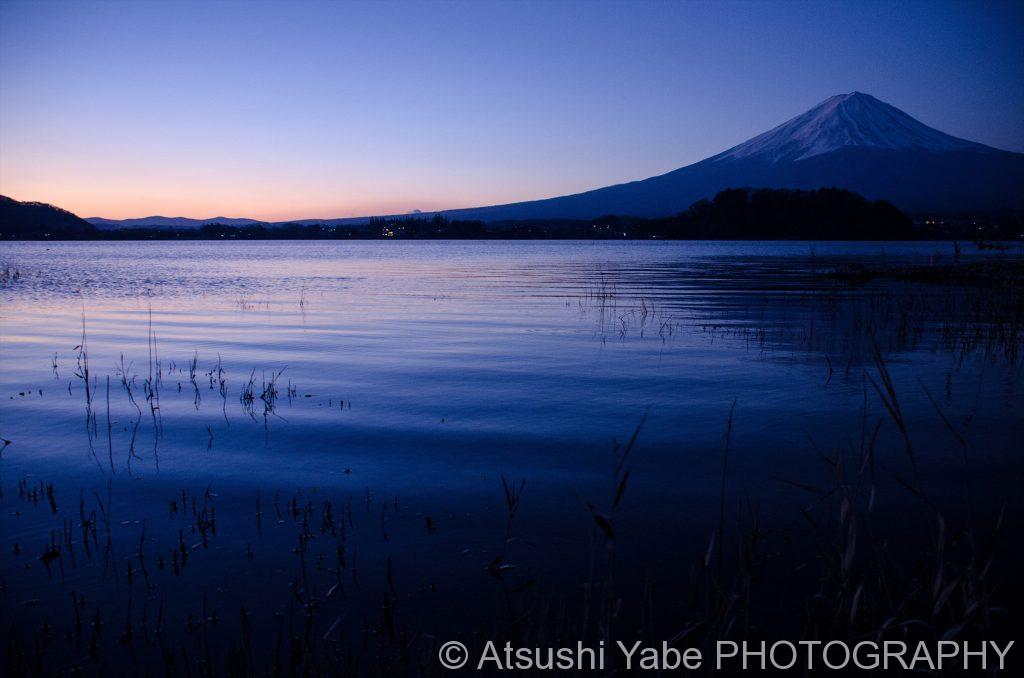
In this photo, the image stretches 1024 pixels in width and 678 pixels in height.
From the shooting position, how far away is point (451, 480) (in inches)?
267

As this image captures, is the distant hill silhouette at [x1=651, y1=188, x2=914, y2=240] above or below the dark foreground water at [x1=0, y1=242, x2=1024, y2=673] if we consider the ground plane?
above

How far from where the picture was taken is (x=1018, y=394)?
398 inches

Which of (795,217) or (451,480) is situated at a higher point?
(795,217)

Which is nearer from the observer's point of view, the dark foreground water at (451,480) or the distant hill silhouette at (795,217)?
the dark foreground water at (451,480)

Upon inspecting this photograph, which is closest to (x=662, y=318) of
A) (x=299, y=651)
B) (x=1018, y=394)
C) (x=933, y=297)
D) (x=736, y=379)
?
(x=736, y=379)

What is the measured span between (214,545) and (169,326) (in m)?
16.1

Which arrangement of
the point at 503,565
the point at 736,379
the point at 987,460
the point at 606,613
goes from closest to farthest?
the point at 606,613
the point at 503,565
the point at 987,460
the point at 736,379

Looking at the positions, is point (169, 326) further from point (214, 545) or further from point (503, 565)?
point (503, 565)

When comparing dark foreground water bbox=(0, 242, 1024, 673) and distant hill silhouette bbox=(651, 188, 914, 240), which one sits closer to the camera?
dark foreground water bbox=(0, 242, 1024, 673)

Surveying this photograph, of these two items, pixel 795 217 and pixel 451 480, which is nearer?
pixel 451 480

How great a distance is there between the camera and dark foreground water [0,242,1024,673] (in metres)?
4.27

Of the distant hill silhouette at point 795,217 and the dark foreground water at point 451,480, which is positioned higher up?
the distant hill silhouette at point 795,217

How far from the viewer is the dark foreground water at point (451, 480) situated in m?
4.27

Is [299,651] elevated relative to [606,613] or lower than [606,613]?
lower
